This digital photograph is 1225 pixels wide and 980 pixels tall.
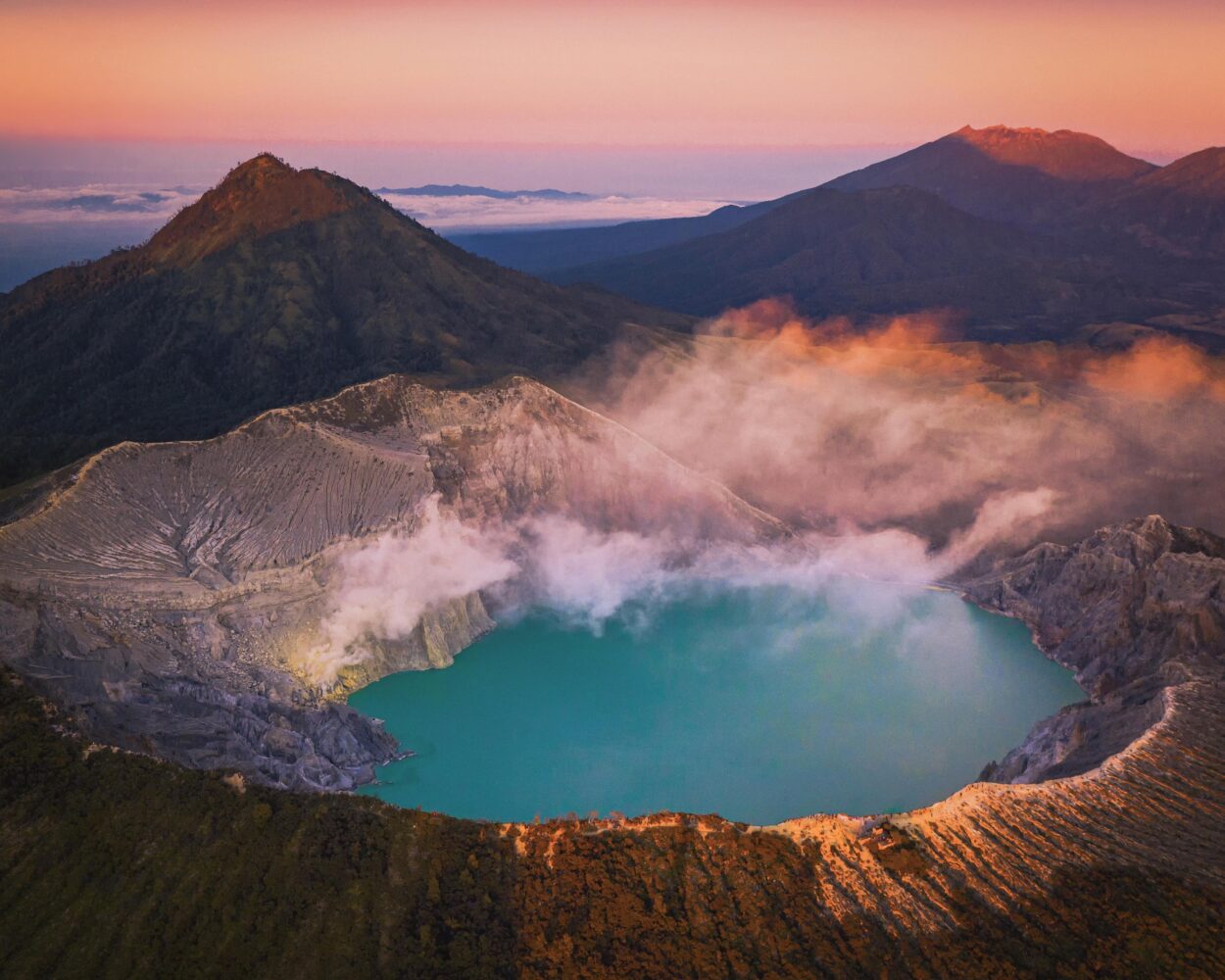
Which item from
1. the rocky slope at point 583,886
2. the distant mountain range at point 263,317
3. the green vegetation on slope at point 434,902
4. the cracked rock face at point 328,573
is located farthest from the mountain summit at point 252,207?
the green vegetation on slope at point 434,902

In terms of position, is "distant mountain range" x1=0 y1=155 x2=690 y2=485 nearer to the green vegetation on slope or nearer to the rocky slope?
the green vegetation on slope

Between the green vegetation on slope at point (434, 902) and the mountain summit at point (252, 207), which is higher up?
the mountain summit at point (252, 207)

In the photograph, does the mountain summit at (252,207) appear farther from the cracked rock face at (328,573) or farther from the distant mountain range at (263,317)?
the cracked rock face at (328,573)

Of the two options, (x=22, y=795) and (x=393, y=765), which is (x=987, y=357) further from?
(x=22, y=795)

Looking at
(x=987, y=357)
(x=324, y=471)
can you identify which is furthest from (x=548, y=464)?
(x=987, y=357)

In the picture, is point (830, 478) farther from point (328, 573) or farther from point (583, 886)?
point (583, 886)

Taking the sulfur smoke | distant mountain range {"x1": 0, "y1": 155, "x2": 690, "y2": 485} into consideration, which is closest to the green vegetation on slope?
the sulfur smoke
